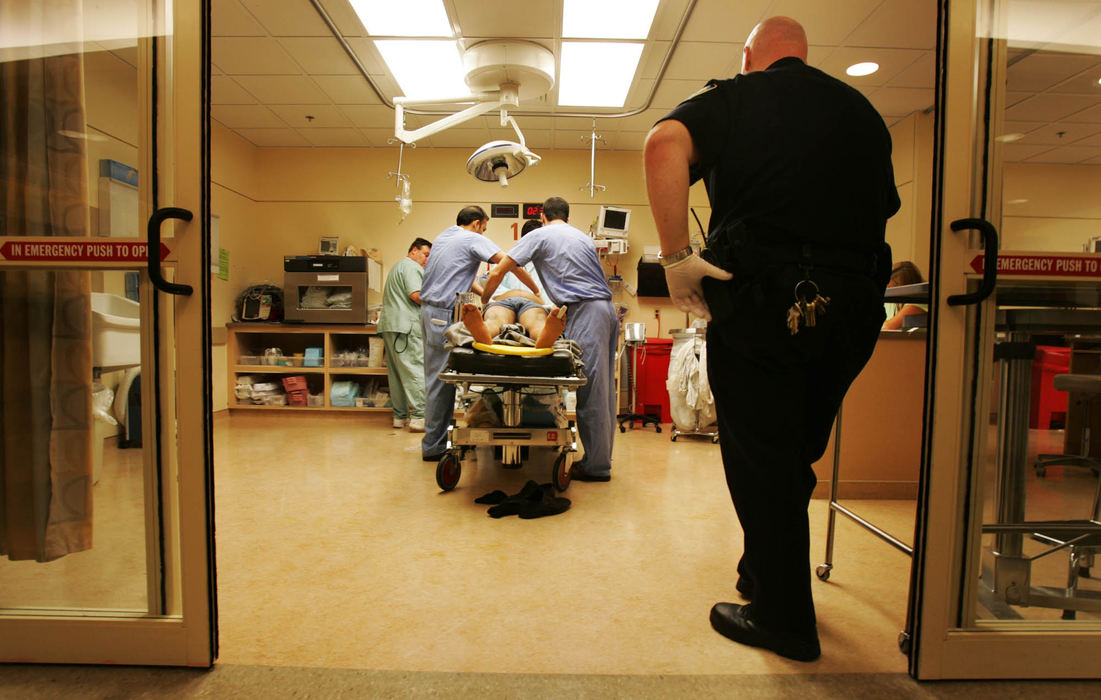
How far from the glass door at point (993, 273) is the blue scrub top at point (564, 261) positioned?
1.77 m

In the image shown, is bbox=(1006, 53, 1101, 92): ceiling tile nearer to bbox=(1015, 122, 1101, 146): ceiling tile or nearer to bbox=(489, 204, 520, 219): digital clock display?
bbox=(1015, 122, 1101, 146): ceiling tile

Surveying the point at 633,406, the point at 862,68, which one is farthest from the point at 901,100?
the point at 633,406

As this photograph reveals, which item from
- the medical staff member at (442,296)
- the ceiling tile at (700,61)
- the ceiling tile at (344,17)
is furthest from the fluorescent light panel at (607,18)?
the medical staff member at (442,296)

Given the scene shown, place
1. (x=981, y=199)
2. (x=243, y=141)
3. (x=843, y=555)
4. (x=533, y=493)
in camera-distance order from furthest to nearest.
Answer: (x=243, y=141)
(x=533, y=493)
(x=843, y=555)
(x=981, y=199)

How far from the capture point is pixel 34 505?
4.05ft

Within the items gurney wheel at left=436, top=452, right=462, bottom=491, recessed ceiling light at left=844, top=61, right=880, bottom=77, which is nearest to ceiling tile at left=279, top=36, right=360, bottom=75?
gurney wheel at left=436, top=452, right=462, bottom=491

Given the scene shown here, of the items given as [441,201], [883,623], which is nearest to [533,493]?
[883,623]

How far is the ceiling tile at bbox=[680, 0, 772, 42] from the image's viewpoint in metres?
2.89

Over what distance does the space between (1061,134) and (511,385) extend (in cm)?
189

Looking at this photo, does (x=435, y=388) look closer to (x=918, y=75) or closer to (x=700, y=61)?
(x=700, y=61)

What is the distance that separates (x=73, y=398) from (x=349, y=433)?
114 inches

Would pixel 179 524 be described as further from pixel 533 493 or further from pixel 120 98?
pixel 533 493

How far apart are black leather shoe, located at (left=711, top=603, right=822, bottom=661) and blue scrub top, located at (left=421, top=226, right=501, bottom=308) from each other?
91.2 inches

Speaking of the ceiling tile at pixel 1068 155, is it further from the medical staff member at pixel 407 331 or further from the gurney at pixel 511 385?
the medical staff member at pixel 407 331
